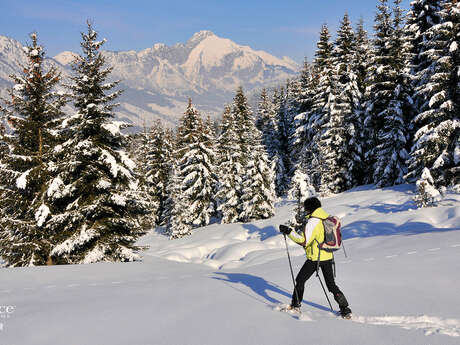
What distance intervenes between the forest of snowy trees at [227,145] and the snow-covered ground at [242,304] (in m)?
3.94

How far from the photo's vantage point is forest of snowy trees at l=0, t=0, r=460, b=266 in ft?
46.0

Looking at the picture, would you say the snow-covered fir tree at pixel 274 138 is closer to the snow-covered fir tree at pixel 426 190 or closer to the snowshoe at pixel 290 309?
the snow-covered fir tree at pixel 426 190

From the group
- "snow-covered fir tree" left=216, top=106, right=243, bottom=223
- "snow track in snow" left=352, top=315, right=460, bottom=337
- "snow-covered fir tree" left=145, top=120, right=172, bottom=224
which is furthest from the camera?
"snow-covered fir tree" left=145, top=120, right=172, bottom=224

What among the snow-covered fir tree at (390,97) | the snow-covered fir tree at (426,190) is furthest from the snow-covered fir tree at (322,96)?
the snow-covered fir tree at (426,190)

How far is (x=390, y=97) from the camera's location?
25.2 m

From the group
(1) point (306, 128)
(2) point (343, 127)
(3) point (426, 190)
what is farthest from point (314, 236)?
(1) point (306, 128)

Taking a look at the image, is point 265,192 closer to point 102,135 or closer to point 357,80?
point 357,80

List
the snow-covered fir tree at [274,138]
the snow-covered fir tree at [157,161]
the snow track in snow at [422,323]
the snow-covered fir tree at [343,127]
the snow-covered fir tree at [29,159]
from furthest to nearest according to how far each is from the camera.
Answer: the snow-covered fir tree at [274,138]
the snow-covered fir tree at [157,161]
the snow-covered fir tree at [343,127]
the snow-covered fir tree at [29,159]
the snow track in snow at [422,323]

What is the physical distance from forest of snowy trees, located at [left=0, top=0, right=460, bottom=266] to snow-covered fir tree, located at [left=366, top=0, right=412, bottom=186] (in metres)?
0.09

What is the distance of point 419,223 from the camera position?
14.4 meters

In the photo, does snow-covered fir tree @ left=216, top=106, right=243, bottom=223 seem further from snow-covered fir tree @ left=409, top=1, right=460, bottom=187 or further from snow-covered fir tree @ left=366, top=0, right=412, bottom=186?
snow-covered fir tree @ left=409, top=1, right=460, bottom=187

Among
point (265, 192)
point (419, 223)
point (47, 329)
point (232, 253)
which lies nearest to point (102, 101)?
point (232, 253)

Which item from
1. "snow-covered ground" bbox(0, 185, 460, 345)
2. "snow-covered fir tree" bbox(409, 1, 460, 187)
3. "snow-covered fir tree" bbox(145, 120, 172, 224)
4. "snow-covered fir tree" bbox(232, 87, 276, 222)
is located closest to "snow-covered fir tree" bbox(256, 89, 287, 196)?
"snow-covered fir tree" bbox(232, 87, 276, 222)

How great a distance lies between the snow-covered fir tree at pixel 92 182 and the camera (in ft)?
44.7
